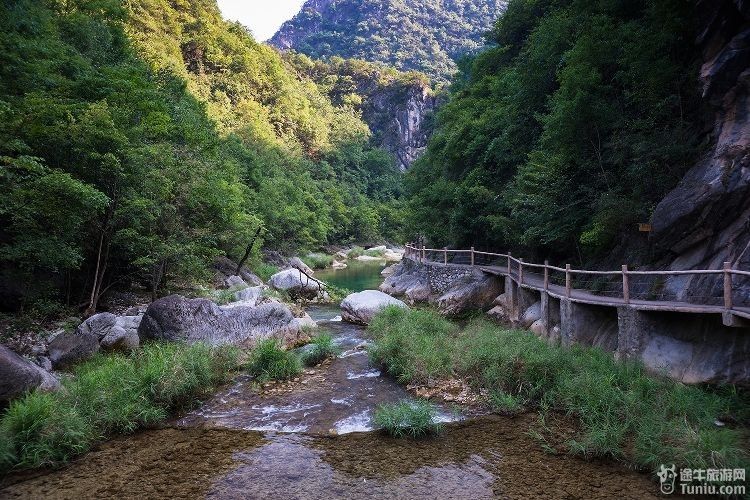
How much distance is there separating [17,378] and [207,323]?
154 inches

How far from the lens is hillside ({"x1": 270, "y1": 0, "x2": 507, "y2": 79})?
117 metres

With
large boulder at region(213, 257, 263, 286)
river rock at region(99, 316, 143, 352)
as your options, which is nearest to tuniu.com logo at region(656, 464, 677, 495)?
river rock at region(99, 316, 143, 352)

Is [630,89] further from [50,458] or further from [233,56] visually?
[233,56]

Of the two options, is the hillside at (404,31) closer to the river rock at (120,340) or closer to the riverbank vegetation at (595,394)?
the riverbank vegetation at (595,394)

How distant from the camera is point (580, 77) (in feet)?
35.3

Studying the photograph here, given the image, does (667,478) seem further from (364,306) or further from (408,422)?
(364,306)

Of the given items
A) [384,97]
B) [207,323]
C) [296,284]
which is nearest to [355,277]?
[296,284]

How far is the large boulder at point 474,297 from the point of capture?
1588cm

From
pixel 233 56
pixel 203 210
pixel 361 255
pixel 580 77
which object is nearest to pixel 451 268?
pixel 580 77

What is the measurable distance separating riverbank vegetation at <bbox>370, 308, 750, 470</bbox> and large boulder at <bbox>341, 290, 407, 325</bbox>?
3841mm

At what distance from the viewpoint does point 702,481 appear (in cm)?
459

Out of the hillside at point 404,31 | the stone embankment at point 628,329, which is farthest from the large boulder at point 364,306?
the hillside at point 404,31

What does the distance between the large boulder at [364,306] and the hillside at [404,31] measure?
10692cm

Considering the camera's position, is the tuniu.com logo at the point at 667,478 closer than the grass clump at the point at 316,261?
Yes
